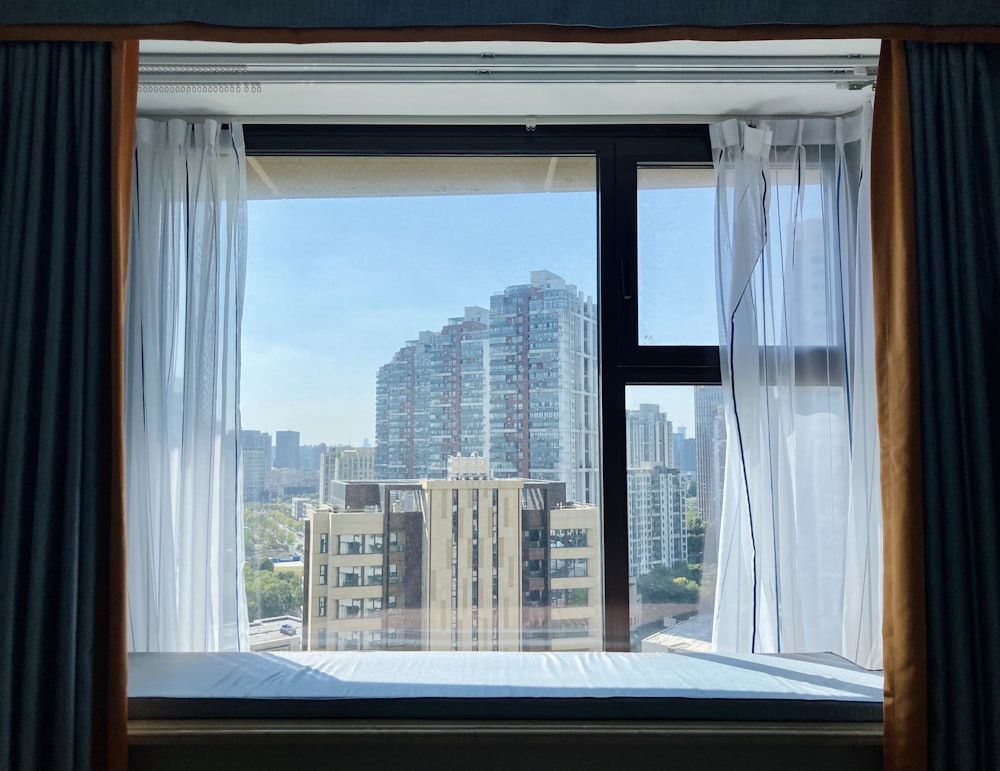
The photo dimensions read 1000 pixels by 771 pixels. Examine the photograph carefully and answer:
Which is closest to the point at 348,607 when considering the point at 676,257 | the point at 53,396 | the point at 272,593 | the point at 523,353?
the point at 272,593

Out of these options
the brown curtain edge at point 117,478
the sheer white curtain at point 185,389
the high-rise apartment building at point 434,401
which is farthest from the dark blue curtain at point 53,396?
the high-rise apartment building at point 434,401

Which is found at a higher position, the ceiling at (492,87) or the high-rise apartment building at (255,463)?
the ceiling at (492,87)

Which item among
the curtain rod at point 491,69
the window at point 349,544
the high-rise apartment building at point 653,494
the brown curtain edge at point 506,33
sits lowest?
the window at point 349,544

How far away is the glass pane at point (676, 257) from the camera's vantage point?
2.27 metres

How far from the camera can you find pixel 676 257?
230 cm

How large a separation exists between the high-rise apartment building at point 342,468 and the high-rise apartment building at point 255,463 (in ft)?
0.53

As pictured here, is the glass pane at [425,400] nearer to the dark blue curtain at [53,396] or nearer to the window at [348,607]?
the window at [348,607]

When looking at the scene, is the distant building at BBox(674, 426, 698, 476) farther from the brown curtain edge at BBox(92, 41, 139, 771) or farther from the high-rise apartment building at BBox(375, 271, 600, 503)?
the brown curtain edge at BBox(92, 41, 139, 771)

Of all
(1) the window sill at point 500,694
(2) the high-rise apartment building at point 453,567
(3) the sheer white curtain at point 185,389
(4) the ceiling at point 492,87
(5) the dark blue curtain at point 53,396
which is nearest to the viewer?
(5) the dark blue curtain at point 53,396

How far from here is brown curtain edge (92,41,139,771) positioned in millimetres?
1500

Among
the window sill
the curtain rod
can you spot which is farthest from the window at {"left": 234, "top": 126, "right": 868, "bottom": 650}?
the window sill

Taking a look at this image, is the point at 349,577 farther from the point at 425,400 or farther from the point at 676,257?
the point at 676,257

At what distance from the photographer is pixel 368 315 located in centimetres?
227

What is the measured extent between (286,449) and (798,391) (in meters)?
1.48
